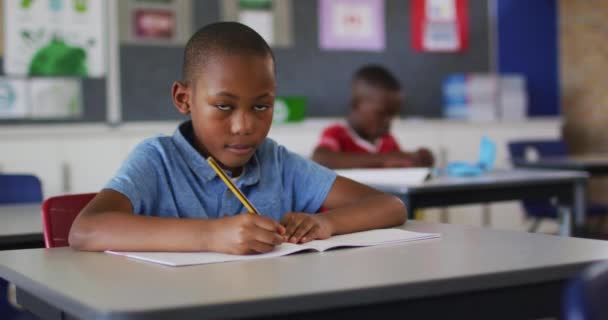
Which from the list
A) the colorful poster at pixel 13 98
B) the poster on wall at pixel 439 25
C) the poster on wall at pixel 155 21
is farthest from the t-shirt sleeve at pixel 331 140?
the poster on wall at pixel 439 25

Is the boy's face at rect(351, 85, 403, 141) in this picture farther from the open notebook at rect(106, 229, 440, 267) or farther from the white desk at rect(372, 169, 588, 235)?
the open notebook at rect(106, 229, 440, 267)

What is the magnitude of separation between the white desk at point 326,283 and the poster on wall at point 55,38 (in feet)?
9.40

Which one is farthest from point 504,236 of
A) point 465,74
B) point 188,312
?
point 465,74

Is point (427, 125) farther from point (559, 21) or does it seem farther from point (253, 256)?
point (253, 256)

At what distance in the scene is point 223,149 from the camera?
4.82 ft

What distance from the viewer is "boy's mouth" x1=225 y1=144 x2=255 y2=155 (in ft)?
4.76

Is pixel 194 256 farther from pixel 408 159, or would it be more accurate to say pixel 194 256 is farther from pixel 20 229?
pixel 408 159

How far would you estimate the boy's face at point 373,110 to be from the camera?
11.7ft

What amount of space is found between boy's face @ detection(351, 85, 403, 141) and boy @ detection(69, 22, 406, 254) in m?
1.95

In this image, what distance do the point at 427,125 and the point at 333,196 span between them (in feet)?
11.4

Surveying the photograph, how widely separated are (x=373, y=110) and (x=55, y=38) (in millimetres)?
1577

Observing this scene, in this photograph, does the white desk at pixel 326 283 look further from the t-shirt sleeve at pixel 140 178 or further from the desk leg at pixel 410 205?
the desk leg at pixel 410 205

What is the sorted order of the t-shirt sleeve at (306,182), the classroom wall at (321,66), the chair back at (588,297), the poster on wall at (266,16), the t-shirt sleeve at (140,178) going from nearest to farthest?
the chair back at (588,297) < the t-shirt sleeve at (140,178) < the t-shirt sleeve at (306,182) < the classroom wall at (321,66) < the poster on wall at (266,16)

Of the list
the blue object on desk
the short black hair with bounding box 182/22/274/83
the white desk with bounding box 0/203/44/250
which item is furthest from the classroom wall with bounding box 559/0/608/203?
the short black hair with bounding box 182/22/274/83
